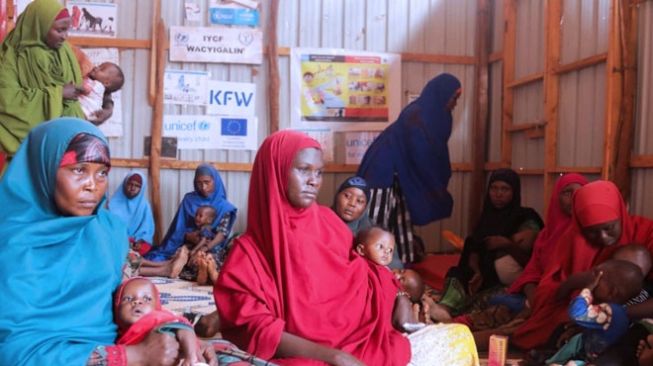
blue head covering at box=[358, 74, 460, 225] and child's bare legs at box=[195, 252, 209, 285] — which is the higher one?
blue head covering at box=[358, 74, 460, 225]

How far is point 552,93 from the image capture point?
564cm

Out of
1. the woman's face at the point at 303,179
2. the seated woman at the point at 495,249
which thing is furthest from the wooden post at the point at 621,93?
the woman's face at the point at 303,179

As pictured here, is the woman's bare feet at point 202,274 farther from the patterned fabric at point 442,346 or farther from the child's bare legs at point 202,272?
the patterned fabric at point 442,346

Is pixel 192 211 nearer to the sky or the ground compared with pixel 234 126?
nearer to the ground

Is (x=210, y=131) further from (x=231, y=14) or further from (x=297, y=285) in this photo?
(x=297, y=285)

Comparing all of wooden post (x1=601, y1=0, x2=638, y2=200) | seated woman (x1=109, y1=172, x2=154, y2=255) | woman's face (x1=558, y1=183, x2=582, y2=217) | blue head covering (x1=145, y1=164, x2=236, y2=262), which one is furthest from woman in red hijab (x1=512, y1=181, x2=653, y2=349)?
seated woman (x1=109, y1=172, x2=154, y2=255)

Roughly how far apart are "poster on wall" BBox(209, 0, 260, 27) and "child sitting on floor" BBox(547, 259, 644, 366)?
17.2 feet

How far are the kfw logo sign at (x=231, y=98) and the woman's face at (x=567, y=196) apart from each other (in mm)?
4089

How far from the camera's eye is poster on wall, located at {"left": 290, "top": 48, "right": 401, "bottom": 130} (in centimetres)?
738

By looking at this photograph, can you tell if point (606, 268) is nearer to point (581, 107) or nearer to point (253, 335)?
point (253, 335)

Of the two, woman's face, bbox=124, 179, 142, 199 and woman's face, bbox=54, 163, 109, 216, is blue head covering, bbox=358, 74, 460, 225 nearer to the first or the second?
woman's face, bbox=124, 179, 142, 199

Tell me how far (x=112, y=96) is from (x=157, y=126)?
597 mm

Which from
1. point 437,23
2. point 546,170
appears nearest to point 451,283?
point 546,170

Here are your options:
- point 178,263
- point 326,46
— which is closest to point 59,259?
point 178,263
